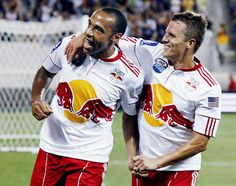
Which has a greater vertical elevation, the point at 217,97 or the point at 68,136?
the point at 217,97

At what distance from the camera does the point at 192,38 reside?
6266 mm

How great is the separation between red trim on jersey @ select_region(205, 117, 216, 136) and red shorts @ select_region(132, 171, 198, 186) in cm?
38

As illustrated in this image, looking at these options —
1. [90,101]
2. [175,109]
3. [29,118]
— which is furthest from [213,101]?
[29,118]

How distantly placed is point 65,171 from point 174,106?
1016 mm

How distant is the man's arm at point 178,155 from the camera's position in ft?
20.0

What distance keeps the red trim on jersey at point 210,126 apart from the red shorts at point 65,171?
0.95 m

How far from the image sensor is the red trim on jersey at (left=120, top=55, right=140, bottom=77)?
254 inches

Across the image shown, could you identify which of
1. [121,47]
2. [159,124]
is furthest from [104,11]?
[159,124]

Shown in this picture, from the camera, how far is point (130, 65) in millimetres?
6516

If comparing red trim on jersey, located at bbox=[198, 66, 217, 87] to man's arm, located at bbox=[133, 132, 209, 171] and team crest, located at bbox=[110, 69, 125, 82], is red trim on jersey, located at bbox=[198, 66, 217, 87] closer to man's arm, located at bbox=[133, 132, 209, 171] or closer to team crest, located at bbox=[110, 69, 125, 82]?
man's arm, located at bbox=[133, 132, 209, 171]

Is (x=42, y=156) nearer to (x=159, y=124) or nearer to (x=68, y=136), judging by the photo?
(x=68, y=136)

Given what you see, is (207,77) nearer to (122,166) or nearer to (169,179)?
(169,179)

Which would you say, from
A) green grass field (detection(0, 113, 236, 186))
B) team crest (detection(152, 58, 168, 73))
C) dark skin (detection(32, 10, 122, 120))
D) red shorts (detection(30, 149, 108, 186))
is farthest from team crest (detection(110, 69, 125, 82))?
green grass field (detection(0, 113, 236, 186))

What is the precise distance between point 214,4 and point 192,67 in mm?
21721
